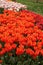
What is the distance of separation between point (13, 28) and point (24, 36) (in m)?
0.53

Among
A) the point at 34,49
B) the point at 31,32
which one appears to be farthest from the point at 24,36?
the point at 34,49

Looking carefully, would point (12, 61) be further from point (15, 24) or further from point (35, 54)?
point (15, 24)

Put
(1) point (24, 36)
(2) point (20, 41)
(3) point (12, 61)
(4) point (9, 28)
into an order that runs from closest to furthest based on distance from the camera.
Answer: (3) point (12, 61), (2) point (20, 41), (1) point (24, 36), (4) point (9, 28)

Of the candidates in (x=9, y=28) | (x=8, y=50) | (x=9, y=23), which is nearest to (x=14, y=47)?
(x=8, y=50)

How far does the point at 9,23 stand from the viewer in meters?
8.33

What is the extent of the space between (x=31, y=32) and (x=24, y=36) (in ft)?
1.04

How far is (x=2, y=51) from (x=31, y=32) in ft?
4.45

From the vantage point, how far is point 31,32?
299 inches

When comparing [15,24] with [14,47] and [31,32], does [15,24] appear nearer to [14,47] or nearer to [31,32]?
[31,32]

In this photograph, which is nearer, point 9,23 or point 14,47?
point 14,47

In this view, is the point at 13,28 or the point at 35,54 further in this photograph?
the point at 13,28

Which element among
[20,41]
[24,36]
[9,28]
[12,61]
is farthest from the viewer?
[9,28]

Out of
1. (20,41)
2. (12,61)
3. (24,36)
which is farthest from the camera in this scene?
(24,36)

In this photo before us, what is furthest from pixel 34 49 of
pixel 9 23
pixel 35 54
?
pixel 9 23
